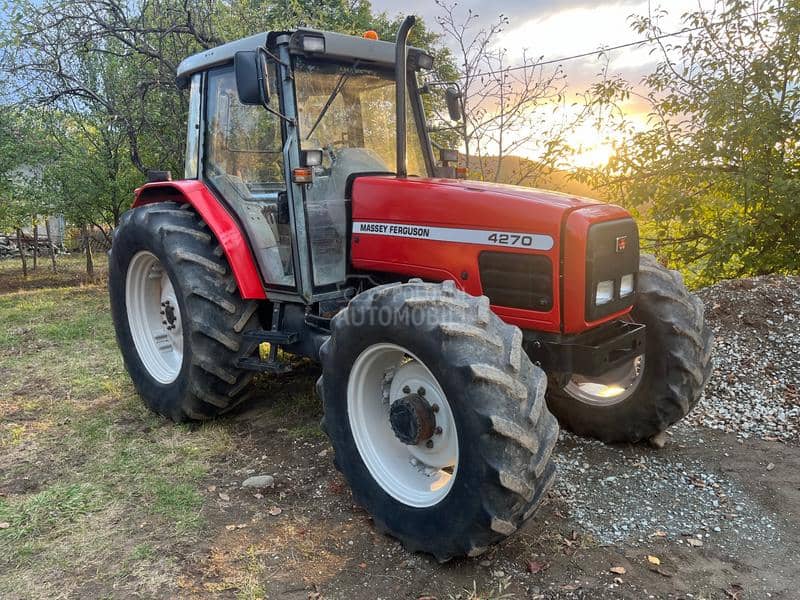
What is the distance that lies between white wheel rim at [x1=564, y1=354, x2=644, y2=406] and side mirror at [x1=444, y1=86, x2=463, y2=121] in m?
1.96

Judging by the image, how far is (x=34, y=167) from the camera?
38.7ft

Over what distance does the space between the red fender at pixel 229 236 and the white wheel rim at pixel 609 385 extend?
6.80 ft

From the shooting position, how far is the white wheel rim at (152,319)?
14.7 ft

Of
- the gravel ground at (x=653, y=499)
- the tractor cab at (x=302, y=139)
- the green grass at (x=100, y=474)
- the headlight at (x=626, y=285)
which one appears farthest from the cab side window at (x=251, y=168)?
the gravel ground at (x=653, y=499)

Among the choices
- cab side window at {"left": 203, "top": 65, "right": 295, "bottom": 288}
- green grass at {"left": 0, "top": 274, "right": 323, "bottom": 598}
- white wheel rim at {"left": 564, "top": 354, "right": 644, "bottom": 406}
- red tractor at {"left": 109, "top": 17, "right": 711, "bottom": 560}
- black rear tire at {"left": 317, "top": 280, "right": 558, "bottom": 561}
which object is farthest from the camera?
cab side window at {"left": 203, "top": 65, "right": 295, "bottom": 288}

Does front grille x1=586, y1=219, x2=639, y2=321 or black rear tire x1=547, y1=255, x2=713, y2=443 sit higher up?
front grille x1=586, y1=219, x2=639, y2=321

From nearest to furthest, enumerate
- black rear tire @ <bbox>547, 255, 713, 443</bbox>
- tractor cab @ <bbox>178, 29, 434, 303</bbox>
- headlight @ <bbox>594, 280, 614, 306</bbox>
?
headlight @ <bbox>594, 280, 614, 306</bbox>, black rear tire @ <bbox>547, 255, 713, 443</bbox>, tractor cab @ <bbox>178, 29, 434, 303</bbox>

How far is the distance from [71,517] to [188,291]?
140 centimetres

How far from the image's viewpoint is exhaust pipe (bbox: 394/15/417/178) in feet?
10.1

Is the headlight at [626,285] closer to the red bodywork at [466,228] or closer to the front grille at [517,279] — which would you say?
the red bodywork at [466,228]

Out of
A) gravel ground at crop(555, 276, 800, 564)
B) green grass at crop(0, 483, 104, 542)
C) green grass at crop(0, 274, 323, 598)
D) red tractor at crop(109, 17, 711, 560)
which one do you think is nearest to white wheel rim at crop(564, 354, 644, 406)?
red tractor at crop(109, 17, 711, 560)

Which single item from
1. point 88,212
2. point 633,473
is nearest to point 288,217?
point 633,473

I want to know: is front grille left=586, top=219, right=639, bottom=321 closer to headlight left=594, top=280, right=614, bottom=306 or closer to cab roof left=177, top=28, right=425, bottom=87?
headlight left=594, top=280, right=614, bottom=306

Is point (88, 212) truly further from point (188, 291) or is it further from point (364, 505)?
point (364, 505)
